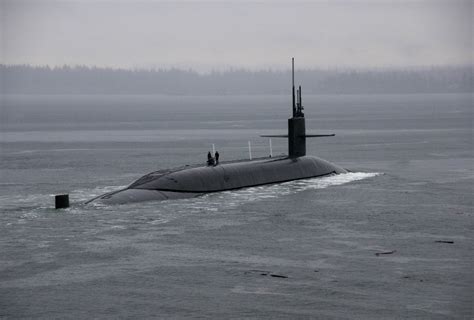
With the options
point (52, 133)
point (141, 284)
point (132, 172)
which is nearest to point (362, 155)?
point (132, 172)

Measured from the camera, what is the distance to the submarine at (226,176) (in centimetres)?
4381

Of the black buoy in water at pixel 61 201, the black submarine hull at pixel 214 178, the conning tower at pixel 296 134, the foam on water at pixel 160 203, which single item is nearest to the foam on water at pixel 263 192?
the foam on water at pixel 160 203

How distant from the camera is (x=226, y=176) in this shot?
1914 inches

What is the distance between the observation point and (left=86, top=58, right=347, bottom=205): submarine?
43.8 m

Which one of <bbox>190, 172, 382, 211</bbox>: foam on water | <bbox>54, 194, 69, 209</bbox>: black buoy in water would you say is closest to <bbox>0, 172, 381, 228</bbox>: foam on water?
<bbox>190, 172, 382, 211</bbox>: foam on water

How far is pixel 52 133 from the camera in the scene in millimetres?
122438

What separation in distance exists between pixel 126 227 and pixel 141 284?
31.6ft

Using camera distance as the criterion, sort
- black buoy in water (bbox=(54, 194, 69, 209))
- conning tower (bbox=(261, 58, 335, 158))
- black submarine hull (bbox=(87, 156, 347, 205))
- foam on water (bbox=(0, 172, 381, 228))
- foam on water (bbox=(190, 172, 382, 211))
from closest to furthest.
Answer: foam on water (bbox=(0, 172, 381, 228)), black buoy in water (bbox=(54, 194, 69, 209)), foam on water (bbox=(190, 172, 382, 211)), black submarine hull (bbox=(87, 156, 347, 205)), conning tower (bbox=(261, 58, 335, 158))

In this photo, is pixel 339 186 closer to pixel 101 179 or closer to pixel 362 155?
pixel 101 179

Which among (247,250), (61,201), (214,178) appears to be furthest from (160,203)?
(247,250)

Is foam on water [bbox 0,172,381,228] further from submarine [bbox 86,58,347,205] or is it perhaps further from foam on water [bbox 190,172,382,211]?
submarine [bbox 86,58,347,205]

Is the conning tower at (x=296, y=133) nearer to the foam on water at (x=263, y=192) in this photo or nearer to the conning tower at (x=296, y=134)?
the conning tower at (x=296, y=134)

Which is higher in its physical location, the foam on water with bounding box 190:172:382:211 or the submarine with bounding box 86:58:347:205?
the submarine with bounding box 86:58:347:205

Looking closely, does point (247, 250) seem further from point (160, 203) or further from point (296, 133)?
point (296, 133)
